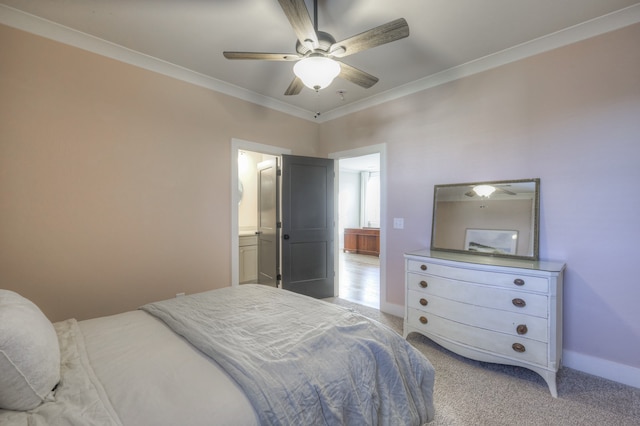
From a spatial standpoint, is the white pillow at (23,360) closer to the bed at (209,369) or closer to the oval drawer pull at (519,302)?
the bed at (209,369)

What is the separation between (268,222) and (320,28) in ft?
8.87

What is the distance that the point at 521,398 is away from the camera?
74.2 inches

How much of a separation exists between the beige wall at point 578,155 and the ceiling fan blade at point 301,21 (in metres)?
1.88

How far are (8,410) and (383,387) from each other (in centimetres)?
137

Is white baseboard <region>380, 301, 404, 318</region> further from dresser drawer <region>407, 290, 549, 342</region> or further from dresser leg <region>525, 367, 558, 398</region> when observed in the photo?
dresser leg <region>525, 367, 558, 398</region>

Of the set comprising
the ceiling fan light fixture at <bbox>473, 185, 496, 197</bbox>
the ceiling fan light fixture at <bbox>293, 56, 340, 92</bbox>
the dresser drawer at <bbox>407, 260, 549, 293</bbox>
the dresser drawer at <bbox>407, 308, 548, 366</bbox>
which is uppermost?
the ceiling fan light fixture at <bbox>293, 56, 340, 92</bbox>

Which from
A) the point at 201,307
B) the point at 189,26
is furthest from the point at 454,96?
the point at 201,307

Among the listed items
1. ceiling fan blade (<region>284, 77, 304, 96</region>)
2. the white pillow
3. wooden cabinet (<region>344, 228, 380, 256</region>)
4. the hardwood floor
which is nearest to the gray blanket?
the white pillow

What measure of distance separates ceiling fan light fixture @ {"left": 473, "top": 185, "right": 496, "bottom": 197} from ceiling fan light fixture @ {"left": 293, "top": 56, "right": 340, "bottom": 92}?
6.06 ft

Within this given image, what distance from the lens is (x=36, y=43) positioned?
216 cm

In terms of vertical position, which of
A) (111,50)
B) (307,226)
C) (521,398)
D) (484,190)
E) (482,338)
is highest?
(111,50)

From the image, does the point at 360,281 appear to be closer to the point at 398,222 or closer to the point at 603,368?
the point at 398,222

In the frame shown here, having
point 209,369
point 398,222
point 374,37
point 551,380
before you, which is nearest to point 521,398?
point 551,380

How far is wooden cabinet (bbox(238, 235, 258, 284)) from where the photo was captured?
4.38 m
